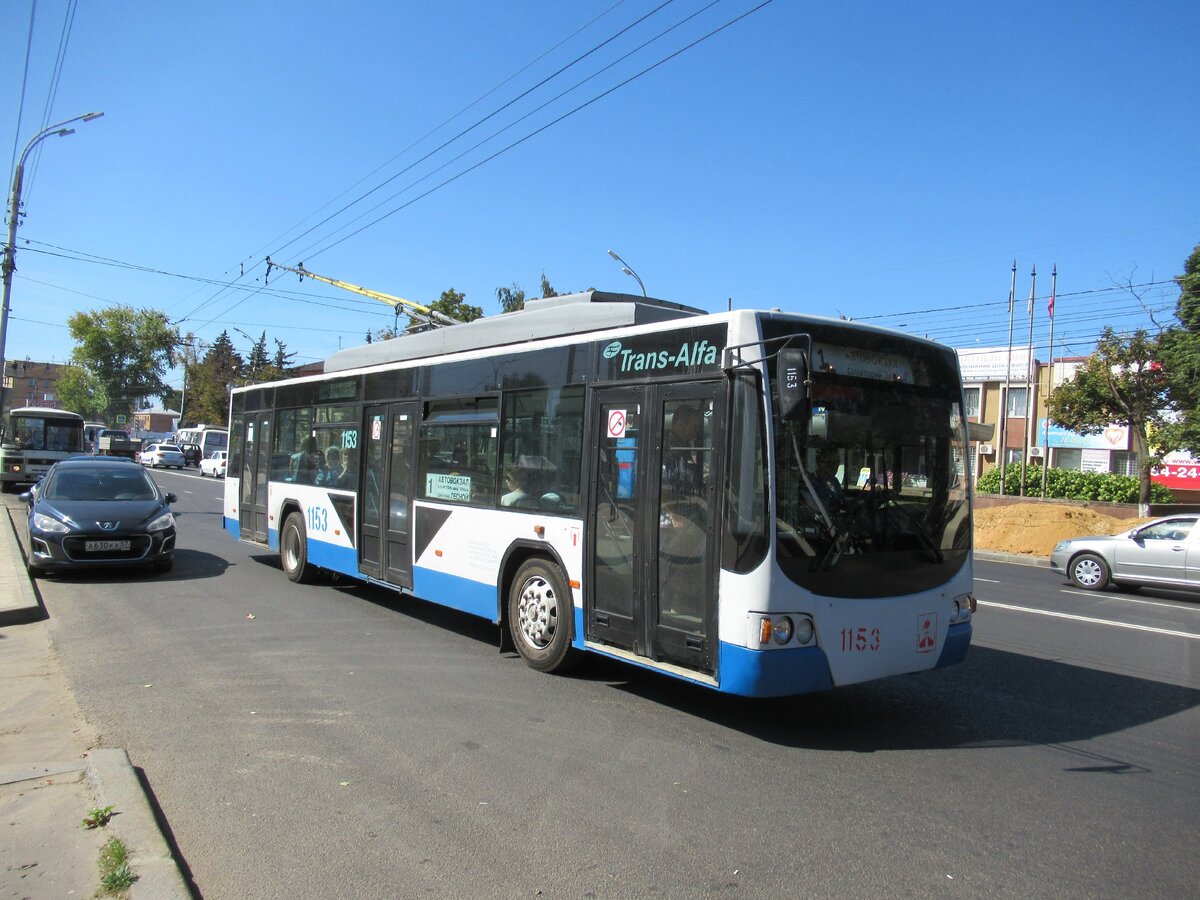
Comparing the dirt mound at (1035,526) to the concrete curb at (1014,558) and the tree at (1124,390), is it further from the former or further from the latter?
the tree at (1124,390)

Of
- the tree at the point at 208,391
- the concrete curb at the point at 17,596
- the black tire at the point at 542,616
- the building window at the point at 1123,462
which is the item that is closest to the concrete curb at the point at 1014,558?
the black tire at the point at 542,616

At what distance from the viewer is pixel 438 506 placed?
28.9 feet

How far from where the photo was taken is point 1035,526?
24016 mm

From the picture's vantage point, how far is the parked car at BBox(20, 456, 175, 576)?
11.2 metres

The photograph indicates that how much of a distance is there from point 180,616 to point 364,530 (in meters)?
2.17

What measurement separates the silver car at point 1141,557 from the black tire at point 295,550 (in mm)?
13543

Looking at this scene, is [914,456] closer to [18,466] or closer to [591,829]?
[591,829]

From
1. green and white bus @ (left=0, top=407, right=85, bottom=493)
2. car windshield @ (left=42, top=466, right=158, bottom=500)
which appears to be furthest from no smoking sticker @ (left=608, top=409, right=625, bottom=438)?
green and white bus @ (left=0, top=407, right=85, bottom=493)

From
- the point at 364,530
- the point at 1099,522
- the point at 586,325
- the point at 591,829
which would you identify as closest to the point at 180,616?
the point at 364,530

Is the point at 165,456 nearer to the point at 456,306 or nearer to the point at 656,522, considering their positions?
the point at 456,306

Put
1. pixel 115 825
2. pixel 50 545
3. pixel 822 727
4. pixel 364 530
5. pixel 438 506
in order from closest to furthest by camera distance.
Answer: pixel 115 825 → pixel 822 727 → pixel 438 506 → pixel 364 530 → pixel 50 545

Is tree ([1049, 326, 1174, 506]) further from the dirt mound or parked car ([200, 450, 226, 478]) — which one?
parked car ([200, 450, 226, 478])

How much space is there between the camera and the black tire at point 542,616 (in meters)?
6.99

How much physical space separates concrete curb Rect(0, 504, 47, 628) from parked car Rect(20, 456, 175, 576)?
11.4 inches
